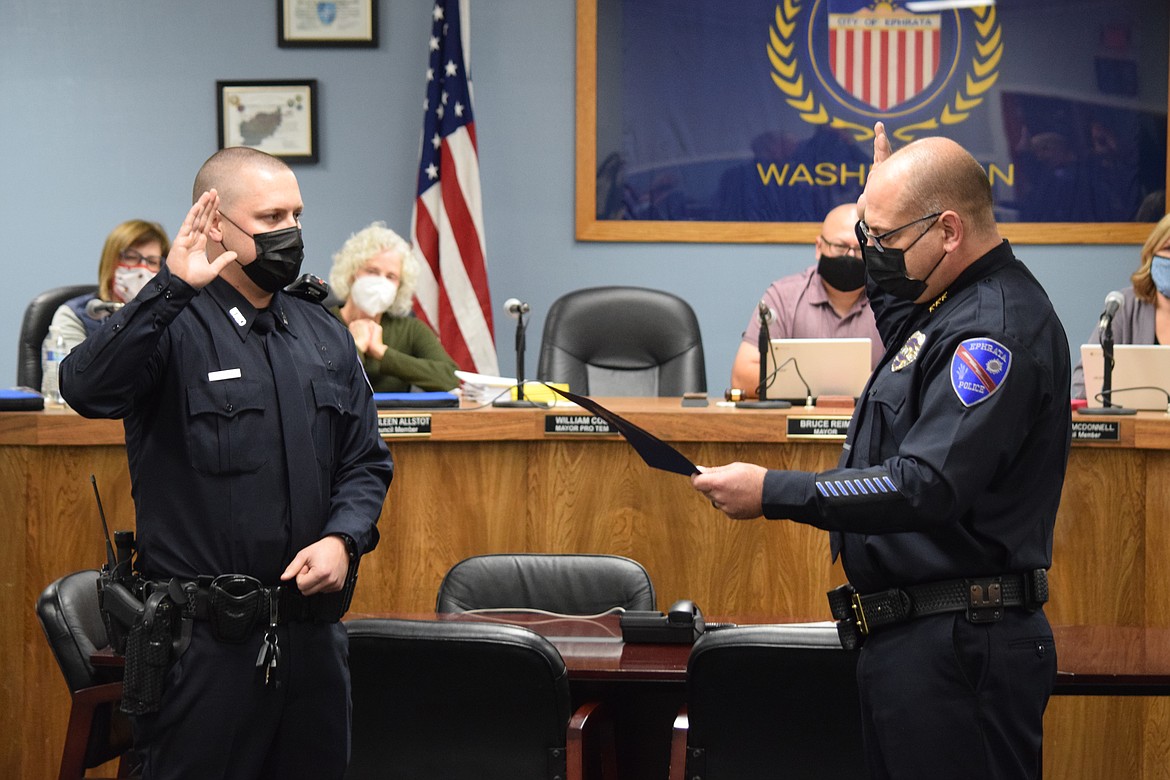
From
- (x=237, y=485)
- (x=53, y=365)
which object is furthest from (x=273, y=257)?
(x=53, y=365)

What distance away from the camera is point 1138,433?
142 inches

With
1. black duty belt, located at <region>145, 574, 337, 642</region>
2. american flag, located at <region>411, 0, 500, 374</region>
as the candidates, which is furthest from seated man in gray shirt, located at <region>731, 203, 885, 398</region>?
black duty belt, located at <region>145, 574, 337, 642</region>

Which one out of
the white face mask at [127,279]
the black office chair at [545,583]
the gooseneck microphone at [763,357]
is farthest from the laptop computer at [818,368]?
the white face mask at [127,279]

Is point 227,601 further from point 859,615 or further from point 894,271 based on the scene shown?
point 894,271

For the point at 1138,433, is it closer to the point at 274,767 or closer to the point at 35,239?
the point at 274,767

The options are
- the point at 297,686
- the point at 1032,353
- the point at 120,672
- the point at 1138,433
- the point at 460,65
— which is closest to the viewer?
the point at 1032,353

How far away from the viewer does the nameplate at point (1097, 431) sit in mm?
3617

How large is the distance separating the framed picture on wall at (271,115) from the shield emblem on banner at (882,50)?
2.48 metres

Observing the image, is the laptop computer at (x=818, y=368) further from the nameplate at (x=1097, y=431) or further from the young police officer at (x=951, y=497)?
the young police officer at (x=951, y=497)

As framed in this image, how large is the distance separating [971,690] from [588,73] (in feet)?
14.8

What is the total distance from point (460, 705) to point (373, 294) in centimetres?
298

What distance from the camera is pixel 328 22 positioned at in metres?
6.15

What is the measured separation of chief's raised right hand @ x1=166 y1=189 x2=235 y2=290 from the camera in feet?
7.03

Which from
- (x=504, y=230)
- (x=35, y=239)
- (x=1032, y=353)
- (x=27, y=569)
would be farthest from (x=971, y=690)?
(x=35, y=239)
